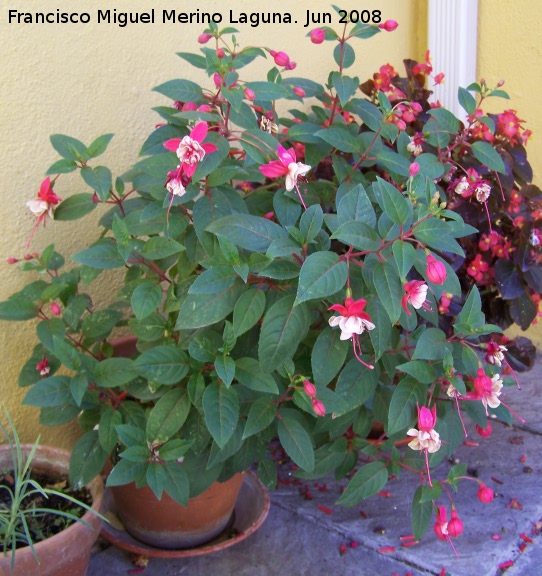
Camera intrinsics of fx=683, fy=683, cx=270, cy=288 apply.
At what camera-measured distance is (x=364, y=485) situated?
57.0 inches

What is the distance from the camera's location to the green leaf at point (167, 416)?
133 centimetres

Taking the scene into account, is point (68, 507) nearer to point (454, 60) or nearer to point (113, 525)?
point (113, 525)

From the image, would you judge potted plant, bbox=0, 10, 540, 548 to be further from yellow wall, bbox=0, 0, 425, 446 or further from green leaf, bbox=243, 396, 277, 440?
yellow wall, bbox=0, 0, 425, 446

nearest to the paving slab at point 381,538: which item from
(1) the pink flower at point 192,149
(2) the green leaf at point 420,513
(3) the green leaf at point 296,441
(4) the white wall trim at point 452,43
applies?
(2) the green leaf at point 420,513

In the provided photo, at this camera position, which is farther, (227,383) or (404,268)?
(227,383)

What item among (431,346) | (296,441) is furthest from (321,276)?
(296,441)

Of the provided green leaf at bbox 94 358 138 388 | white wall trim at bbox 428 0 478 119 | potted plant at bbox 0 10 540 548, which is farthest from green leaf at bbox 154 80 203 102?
white wall trim at bbox 428 0 478 119

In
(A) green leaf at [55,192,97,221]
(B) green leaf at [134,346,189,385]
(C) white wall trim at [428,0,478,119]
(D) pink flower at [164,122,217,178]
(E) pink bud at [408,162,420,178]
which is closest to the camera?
(D) pink flower at [164,122,217,178]

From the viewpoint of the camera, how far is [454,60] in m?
2.65

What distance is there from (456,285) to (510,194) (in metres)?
0.83

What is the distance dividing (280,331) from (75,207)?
59 centimetres

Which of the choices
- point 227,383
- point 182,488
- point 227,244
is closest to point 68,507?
point 182,488

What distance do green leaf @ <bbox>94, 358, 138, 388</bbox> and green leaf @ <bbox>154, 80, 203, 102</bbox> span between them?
1.88 ft

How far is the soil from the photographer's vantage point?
4.52 feet
